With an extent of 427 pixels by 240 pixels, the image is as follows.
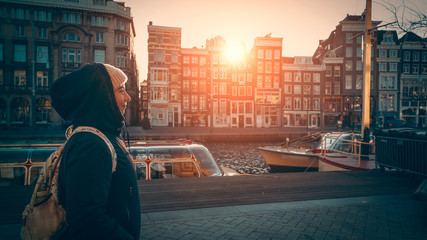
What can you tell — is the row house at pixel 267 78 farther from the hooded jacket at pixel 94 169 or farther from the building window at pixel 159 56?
the hooded jacket at pixel 94 169

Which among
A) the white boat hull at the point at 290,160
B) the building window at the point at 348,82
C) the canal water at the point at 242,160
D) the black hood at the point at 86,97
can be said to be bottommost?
the canal water at the point at 242,160

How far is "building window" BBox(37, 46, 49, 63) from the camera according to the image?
40406 mm

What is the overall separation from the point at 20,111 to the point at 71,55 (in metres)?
11.1

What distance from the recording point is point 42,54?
4053 centimetres

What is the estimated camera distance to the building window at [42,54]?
4041 cm

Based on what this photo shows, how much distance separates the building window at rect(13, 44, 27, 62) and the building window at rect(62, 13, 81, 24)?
716 cm

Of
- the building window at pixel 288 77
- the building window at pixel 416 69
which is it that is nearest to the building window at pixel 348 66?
the building window at pixel 288 77

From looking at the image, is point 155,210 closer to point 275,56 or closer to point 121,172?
point 121,172

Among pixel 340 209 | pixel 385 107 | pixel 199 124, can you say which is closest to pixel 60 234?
pixel 340 209

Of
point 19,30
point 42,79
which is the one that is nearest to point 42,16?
point 19,30

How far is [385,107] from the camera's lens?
173 ft

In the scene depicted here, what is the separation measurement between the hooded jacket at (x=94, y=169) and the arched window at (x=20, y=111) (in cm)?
4647

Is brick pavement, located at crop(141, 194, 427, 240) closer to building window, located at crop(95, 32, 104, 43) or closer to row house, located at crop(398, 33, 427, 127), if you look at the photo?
building window, located at crop(95, 32, 104, 43)

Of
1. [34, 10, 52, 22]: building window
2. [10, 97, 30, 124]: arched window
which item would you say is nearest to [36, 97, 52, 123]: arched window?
[10, 97, 30, 124]: arched window
